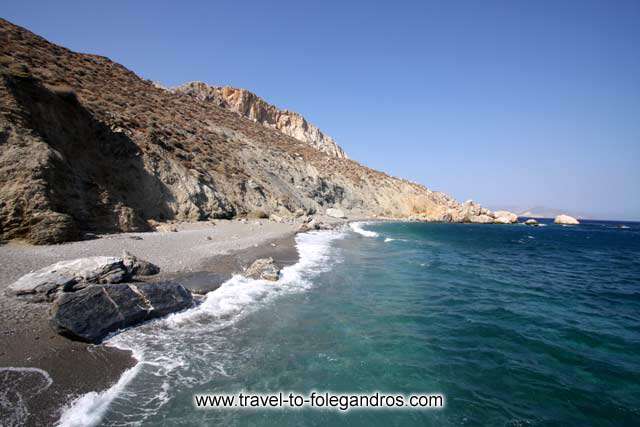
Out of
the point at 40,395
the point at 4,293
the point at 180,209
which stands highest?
the point at 180,209

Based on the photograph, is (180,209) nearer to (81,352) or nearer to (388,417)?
(81,352)

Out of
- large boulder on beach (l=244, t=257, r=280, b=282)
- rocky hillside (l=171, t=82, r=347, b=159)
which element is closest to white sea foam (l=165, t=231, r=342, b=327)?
large boulder on beach (l=244, t=257, r=280, b=282)

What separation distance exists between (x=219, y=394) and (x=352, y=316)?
5.27 m

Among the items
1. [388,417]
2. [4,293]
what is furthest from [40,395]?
[388,417]

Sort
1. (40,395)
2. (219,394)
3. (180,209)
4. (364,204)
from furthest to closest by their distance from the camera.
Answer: (364,204), (180,209), (219,394), (40,395)

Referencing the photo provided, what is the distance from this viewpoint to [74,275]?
8422 millimetres

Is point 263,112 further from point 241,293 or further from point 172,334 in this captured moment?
point 172,334

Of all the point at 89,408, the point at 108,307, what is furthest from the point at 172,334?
the point at 89,408

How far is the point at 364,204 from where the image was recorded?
Answer: 74.7m

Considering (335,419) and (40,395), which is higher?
(40,395)

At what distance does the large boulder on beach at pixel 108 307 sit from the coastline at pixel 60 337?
31 centimetres

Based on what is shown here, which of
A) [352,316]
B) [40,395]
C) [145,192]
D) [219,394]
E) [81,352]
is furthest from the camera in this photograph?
[145,192]

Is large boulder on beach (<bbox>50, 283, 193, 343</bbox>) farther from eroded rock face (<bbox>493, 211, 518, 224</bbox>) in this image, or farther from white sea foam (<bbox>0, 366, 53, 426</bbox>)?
eroded rock face (<bbox>493, 211, 518, 224</bbox>)

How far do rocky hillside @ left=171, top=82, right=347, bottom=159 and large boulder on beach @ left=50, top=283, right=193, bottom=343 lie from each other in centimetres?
7853
